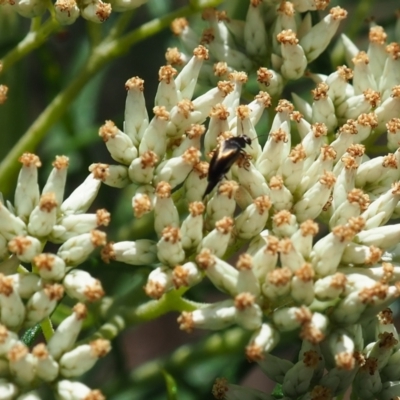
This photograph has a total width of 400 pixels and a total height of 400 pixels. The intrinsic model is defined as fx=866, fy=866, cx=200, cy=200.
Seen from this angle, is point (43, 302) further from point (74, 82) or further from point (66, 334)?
point (74, 82)

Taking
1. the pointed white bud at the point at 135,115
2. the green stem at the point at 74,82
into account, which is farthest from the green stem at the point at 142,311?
the green stem at the point at 74,82

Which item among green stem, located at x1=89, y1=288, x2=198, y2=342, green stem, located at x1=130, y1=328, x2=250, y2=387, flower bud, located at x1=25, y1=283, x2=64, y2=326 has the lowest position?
green stem, located at x1=130, y1=328, x2=250, y2=387

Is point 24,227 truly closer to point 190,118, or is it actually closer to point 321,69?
point 190,118

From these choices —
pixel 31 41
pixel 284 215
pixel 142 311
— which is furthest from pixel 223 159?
pixel 31 41

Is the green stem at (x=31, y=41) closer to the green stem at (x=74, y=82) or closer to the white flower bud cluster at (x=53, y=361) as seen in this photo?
the green stem at (x=74, y=82)

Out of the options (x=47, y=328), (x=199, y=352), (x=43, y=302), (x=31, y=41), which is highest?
(x=31, y=41)

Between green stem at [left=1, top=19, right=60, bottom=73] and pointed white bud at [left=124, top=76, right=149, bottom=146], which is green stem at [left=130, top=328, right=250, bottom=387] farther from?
green stem at [left=1, top=19, right=60, bottom=73]

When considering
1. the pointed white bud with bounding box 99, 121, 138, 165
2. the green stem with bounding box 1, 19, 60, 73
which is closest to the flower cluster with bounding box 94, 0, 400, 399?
the pointed white bud with bounding box 99, 121, 138, 165

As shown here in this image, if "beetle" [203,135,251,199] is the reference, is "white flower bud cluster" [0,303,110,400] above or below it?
below
